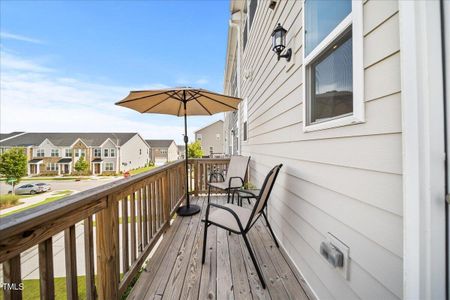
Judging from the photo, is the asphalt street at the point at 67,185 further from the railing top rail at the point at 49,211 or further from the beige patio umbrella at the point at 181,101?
the beige patio umbrella at the point at 181,101

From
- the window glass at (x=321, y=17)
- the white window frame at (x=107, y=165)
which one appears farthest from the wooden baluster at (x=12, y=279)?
the white window frame at (x=107, y=165)

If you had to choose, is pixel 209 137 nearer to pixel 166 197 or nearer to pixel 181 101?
pixel 181 101

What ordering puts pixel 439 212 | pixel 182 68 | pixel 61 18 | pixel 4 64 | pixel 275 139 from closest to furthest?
pixel 439 212 < pixel 275 139 < pixel 61 18 < pixel 4 64 < pixel 182 68

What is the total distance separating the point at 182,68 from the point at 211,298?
2513 centimetres

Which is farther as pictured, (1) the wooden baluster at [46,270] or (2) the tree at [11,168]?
(2) the tree at [11,168]

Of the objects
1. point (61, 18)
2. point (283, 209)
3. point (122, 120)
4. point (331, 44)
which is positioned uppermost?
point (61, 18)

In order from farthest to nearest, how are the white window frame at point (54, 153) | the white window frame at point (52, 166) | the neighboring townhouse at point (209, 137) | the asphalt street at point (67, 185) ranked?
the neighboring townhouse at point (209, 137)
the white window frame at point (54, 153)
the white window frame at point (52, 166)
the asphalt street at point (67, 185)

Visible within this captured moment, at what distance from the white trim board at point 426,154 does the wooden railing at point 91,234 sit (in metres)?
1.54

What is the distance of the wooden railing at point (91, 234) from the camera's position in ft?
2.52

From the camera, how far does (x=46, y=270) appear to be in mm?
952

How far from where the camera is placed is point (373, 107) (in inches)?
41.8

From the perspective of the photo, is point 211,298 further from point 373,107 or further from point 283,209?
point 373,107

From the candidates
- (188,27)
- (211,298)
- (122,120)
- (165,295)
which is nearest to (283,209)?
(211,298)

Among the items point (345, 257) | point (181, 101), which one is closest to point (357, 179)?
point (345, 257)
